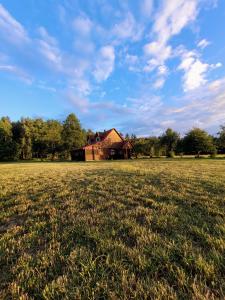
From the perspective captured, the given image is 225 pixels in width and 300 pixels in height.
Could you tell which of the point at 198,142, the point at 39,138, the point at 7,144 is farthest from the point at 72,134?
the point at 198,142

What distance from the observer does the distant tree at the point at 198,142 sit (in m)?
37.7

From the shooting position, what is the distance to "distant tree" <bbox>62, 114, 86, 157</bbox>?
48.3 m

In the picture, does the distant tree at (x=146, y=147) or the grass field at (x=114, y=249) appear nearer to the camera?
the grass field at (x=114, y=249)

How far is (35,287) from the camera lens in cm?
203

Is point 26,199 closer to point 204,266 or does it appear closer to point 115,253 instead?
point 115,253

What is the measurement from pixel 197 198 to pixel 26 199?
5.12 metres

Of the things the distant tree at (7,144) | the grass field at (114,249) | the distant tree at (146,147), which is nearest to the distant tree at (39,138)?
the distant tree at (7,144)

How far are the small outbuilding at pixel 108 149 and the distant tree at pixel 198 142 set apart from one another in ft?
43.1

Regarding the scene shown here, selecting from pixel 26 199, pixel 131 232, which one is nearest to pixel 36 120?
pixel 26 199

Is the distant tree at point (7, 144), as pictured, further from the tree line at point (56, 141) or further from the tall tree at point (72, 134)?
the tall tree at point (72, 134)

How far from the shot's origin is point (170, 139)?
4644cm

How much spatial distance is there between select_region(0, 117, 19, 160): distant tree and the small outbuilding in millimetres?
19393

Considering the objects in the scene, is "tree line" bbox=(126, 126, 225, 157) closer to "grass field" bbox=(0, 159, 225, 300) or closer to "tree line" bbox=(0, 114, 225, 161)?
"tree line" bbox=(0, 114, 225, 161)

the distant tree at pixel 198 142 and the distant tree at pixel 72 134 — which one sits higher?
the distant tree at pixel 72 134
